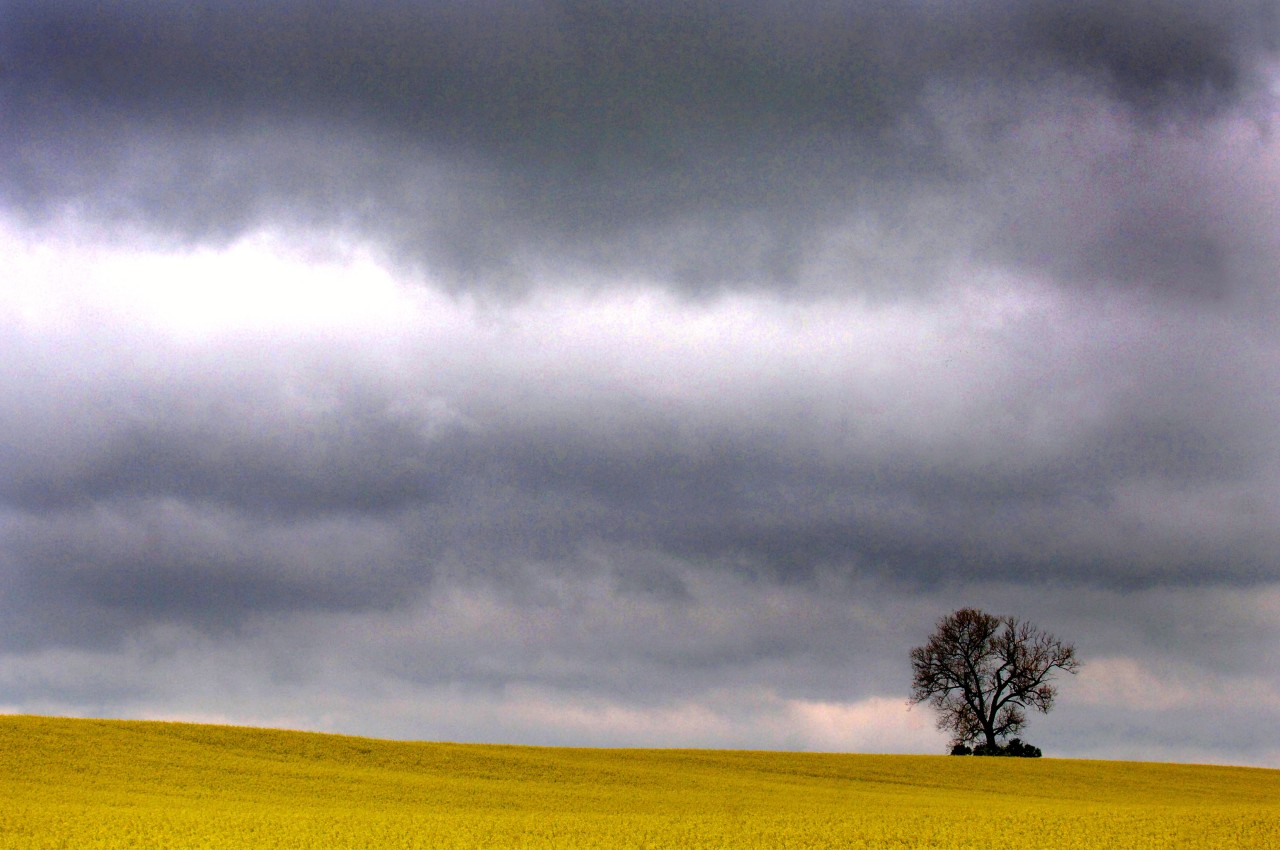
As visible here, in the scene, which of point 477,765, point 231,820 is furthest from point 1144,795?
point 231,820

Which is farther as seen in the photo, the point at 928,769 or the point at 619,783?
the point at 928,769

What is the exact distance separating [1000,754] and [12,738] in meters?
50.5

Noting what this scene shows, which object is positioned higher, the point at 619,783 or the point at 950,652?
the point at 950,652

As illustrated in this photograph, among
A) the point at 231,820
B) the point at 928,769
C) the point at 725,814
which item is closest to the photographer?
the point at 231,820

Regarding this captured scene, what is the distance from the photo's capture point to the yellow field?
26.7 metres

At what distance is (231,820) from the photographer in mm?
27281

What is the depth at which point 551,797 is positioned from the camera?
36.4 m

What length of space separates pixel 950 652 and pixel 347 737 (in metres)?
37.8

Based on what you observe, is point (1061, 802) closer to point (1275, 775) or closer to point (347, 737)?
point (1275, 775)

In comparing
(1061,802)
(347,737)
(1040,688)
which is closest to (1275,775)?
(1040,688)

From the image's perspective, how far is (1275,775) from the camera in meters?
57.0

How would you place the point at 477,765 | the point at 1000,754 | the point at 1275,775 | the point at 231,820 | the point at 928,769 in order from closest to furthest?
1. the point at 231,820
2. the point at 477,765
3. the point at 928,769
4. the point at 1275,775
5. the point at 1000,754

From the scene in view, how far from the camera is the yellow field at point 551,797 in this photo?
26.7m

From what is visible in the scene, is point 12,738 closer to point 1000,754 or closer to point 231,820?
point 231,820
